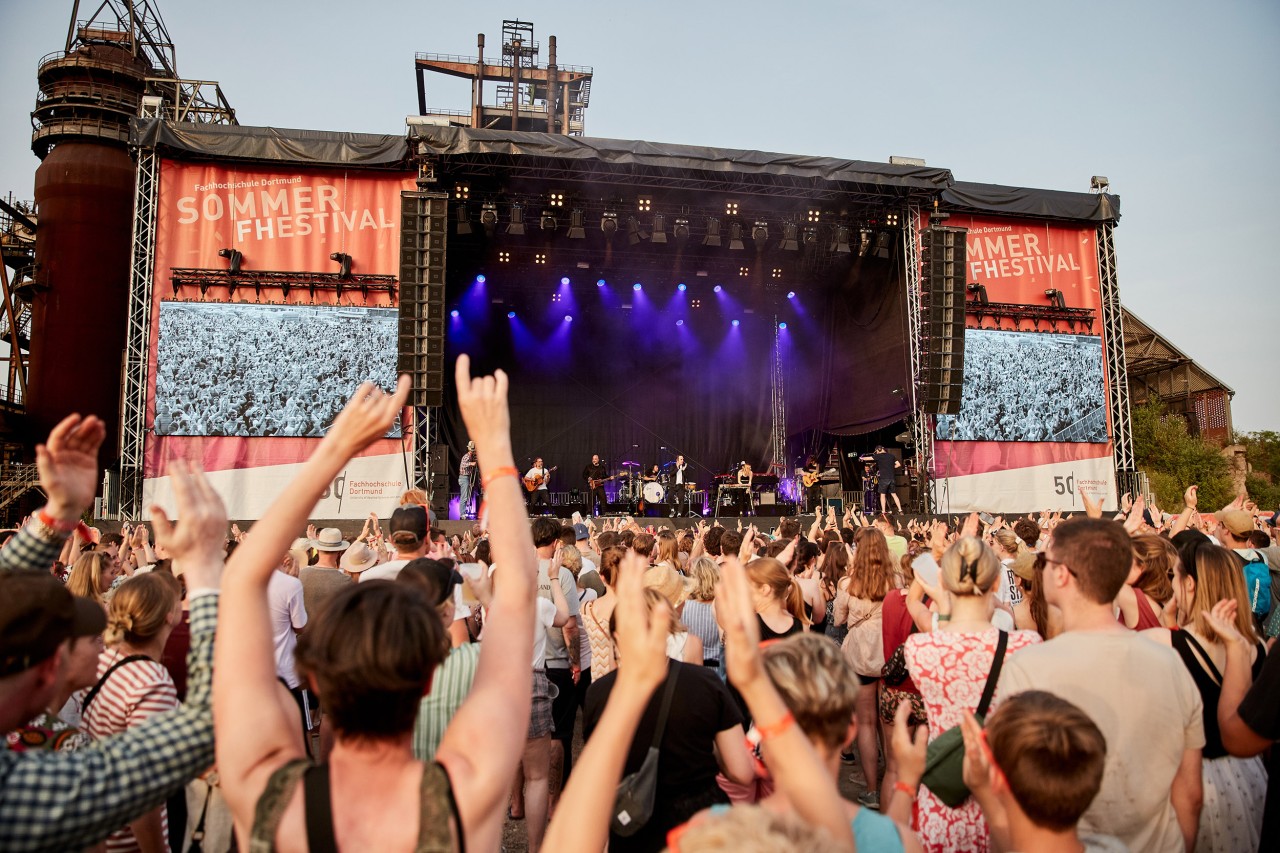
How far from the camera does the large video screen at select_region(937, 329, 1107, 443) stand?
635 inches

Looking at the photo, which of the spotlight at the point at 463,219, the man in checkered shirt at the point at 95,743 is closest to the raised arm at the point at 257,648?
the man in checkered shirt at the point at 95,743

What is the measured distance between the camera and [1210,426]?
26984 millimetres

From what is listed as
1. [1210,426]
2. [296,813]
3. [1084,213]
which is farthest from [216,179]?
[1210,426]

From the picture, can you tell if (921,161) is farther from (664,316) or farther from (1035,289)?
(664,316)

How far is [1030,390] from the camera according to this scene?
16453mm

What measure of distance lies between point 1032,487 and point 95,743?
56.3 feet

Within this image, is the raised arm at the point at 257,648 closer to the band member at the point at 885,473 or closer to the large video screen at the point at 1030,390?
the band member at the point at 885,473

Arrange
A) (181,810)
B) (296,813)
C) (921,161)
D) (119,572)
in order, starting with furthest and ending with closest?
(921,161) → (119,572) → (181,810) → (296,813)

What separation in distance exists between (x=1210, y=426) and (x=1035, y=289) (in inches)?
591

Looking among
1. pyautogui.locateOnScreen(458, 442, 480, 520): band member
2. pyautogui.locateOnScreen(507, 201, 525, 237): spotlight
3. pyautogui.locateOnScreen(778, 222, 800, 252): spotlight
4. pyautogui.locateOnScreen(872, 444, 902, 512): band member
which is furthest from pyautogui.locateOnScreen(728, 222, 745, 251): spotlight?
pyautogui.locateOnScreen(458, 442, 480, 520): band member

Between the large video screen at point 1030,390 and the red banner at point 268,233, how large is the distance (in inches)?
433

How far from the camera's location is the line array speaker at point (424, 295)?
13.1 metres

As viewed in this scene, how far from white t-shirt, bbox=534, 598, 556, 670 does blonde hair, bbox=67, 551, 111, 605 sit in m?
1.84

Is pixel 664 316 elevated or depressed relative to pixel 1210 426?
elevated
